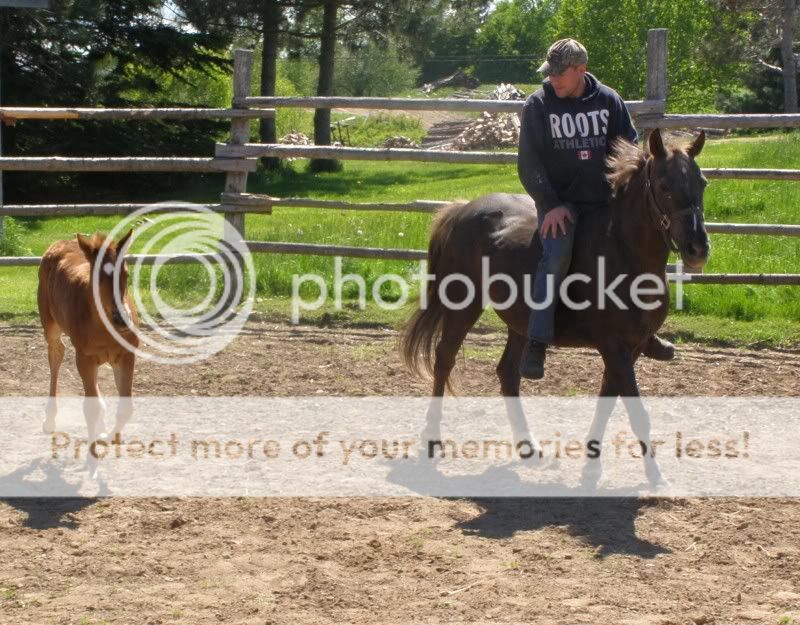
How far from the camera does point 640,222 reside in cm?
546

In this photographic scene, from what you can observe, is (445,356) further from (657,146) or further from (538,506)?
(657,146)

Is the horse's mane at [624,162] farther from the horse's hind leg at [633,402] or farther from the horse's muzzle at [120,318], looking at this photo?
the horse's muzzle at [120,318]

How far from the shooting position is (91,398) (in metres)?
5.82

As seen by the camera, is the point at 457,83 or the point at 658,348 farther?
the point at 457,83

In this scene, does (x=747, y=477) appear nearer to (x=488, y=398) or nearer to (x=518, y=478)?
(x=518, y=478)

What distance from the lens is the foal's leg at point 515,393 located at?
609cm

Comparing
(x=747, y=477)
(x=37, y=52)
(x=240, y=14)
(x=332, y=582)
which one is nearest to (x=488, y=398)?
(x=747, y=477)

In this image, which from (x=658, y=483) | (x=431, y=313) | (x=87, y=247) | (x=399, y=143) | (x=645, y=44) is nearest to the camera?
(x=658, y=483)

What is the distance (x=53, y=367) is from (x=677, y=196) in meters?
3.89

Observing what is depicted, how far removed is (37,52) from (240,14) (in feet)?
19.2

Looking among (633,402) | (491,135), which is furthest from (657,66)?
(491,135)

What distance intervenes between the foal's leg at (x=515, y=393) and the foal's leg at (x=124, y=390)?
214 centimetres

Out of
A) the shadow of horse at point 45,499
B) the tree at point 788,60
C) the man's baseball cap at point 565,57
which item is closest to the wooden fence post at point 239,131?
the shadow of horse at point 45,499

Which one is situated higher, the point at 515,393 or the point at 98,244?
the point at 98,244
